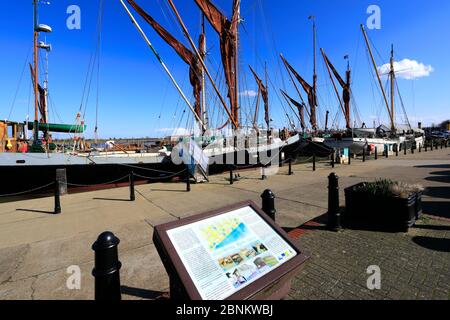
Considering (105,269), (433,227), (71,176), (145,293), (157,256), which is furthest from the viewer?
(71,176)

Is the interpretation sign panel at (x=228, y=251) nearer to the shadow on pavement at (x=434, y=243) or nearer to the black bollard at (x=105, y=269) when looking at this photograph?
the black bollard at (x=105, y=269)

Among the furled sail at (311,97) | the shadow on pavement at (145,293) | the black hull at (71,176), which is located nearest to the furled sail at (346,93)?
the furled sail at (311,97)

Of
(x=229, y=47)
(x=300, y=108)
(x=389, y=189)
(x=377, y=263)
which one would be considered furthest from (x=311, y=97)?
(x=377, y=263)

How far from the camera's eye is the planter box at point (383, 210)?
15.2ft

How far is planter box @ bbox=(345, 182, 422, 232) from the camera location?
4629 millimetres

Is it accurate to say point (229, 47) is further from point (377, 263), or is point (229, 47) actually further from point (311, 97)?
point (311, 97)

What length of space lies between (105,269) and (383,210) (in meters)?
4.84

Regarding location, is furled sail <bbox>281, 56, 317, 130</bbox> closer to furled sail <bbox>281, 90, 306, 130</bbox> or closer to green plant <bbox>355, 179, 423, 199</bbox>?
furled sail <bbox>281, 90, 306, 130</bbox>

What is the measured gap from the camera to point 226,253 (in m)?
2.41
